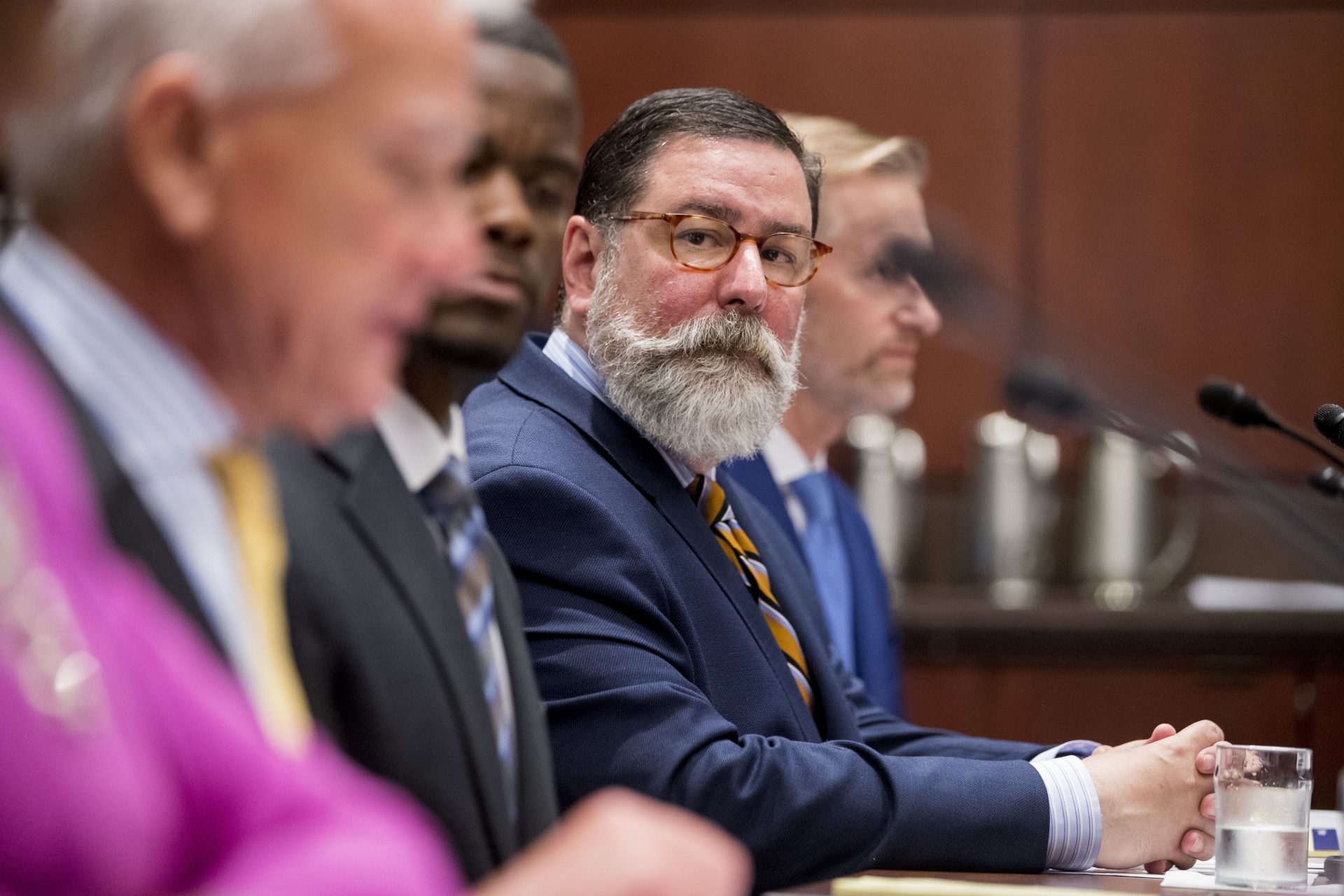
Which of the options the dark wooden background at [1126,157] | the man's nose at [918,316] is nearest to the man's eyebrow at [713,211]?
the man's nose at [918,316]

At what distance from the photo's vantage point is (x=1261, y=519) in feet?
5.36

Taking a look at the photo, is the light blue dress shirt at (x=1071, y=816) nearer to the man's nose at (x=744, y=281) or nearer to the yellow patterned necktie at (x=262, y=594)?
the man's nose at (x=744, y=281)

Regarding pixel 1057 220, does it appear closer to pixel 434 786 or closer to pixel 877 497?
pixel 877 497

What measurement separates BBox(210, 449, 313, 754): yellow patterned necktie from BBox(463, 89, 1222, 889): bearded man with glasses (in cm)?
71

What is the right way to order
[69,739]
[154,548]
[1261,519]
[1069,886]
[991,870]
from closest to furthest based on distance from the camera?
[69,739] < [154,548] < [1069,886] < [991,870] < [1261,519]

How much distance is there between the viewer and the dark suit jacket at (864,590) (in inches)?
91.8

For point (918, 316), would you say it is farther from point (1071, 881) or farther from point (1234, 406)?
point (1071, 881)

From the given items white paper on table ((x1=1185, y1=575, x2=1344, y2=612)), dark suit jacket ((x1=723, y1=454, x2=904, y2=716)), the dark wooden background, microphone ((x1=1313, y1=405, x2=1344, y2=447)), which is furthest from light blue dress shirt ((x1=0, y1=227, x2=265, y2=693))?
the dark wooden background

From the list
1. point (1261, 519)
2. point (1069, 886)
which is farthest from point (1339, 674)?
point (1069, 886)

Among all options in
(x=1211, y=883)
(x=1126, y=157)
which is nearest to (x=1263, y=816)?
(x=1211, y=883)

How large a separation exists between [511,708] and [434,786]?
166 millimetres

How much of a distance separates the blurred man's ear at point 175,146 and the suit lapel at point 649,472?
3.20ft

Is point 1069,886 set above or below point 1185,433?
below

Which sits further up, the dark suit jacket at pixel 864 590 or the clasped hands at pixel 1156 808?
the clasped hands at pixel 1156 808
